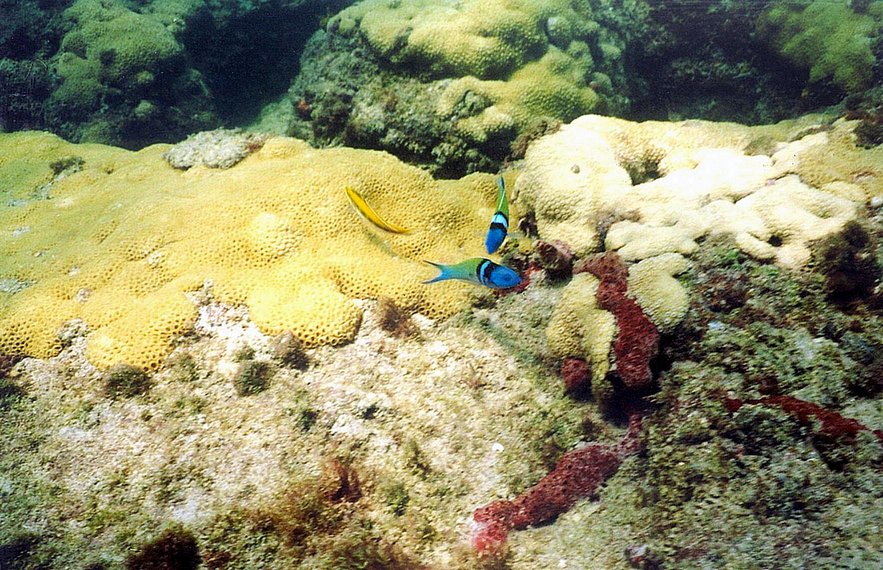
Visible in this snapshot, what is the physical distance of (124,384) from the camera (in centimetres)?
377

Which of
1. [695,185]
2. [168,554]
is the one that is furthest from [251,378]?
[695,185]

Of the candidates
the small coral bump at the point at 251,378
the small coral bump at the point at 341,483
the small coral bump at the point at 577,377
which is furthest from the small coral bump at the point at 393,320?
the small coral bump at the point at 577,377

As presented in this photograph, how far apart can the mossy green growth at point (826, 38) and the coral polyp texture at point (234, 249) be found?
5.72m

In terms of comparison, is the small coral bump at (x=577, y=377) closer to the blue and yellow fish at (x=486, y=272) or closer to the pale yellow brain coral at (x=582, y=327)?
the pale yellow brain coral at (x=582, y=327)

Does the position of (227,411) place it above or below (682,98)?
below

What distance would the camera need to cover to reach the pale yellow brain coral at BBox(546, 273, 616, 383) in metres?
3.54

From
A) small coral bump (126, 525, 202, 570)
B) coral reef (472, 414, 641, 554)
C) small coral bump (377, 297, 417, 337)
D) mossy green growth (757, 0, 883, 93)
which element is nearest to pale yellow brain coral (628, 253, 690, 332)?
coral reef (472, 414, 641, 554)

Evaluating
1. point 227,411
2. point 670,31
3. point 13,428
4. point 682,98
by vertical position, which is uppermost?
point 670,31

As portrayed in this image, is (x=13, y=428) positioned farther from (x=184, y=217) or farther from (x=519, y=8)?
(x=519, y=8)

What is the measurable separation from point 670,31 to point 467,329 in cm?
742

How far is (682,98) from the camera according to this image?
28.3ft

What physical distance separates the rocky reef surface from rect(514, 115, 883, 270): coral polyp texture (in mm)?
31

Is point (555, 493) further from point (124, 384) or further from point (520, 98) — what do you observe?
point (520, 98)

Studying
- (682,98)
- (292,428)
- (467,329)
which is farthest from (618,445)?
(682,98)
